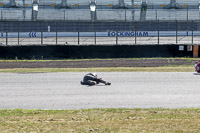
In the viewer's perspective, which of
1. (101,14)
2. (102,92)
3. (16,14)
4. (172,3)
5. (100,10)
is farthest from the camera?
(172,3)

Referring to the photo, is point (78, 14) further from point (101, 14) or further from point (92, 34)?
point (92, 34)

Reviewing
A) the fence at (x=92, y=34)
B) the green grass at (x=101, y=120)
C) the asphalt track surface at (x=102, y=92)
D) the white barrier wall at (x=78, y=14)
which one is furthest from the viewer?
the white barrier wall at (x=78, y=14)

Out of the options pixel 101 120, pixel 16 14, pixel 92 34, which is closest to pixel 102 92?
pixel 101 120

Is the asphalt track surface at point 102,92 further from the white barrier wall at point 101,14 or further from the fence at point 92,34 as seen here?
the white barrier wall at point 101,14

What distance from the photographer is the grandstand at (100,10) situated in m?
42.2

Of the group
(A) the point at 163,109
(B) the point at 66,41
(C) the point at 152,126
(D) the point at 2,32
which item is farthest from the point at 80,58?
(C) the point at 152,126

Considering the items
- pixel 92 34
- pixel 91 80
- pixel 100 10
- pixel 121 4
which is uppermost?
pixel 121 4

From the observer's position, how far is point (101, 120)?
26.9ft

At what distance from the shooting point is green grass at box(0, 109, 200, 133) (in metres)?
7.40

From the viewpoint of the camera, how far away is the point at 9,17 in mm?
40781

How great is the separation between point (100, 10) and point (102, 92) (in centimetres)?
3204

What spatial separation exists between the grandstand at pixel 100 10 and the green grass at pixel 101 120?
107 ft

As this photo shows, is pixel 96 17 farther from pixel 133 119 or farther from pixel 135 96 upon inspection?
pixel 133 119

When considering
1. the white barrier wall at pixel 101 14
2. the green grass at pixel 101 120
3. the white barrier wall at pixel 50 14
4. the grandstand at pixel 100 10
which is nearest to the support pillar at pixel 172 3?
the grandstand at pixel 100 10
